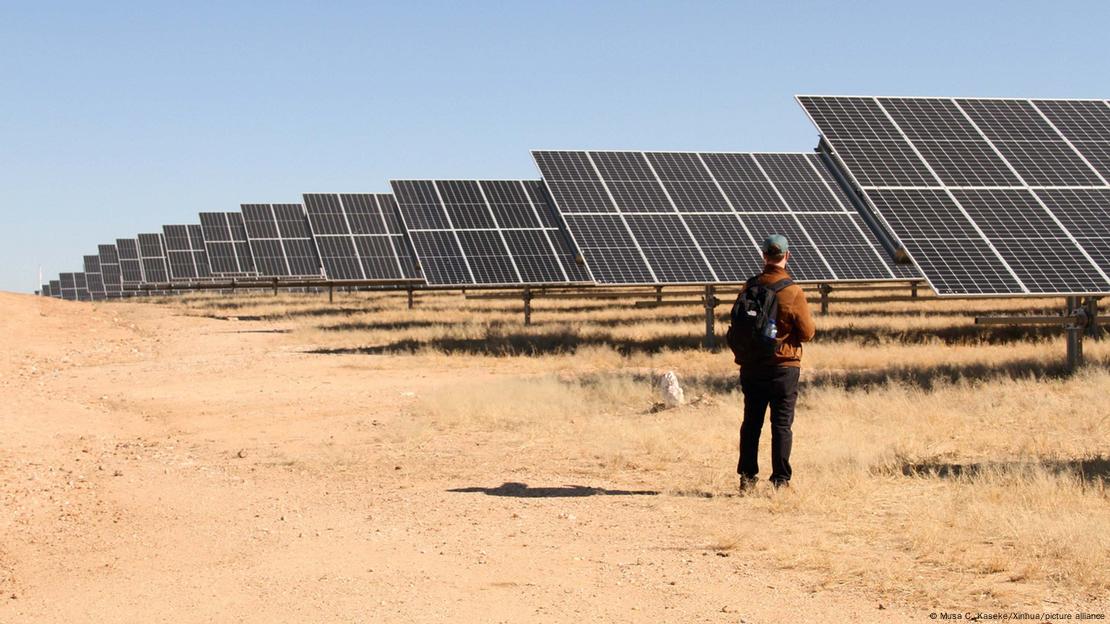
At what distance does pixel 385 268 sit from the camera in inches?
1700

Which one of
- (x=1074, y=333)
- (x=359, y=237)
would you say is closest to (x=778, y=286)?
(x=1074, y=333)

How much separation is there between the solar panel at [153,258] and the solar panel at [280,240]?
13.1 metres

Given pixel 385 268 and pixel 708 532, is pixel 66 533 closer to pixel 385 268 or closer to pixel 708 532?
pixel 708 532

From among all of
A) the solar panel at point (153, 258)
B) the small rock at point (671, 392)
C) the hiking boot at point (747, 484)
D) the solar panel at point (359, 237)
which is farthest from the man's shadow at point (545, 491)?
the solar panel at point (153, 258)

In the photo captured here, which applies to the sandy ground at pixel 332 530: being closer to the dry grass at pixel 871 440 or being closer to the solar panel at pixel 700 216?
the dry grass at pixel 871 440

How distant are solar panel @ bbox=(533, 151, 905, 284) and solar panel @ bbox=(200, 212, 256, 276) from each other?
114ft

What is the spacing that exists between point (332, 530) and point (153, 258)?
6778cm

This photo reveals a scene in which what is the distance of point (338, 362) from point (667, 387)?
31.4 ft

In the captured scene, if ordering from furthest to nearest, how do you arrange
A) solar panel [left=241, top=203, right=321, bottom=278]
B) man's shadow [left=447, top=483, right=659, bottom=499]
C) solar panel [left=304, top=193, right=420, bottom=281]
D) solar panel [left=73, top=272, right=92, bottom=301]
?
1. solar panel [left=73, top=272, right=92, bottom=301]
2. solar panel [left=241, top=203, right=321, bottom=278]
3. solar panel [left=304, top=193, right=420, bottom=281]
4. man's shadow [left=447, top=483, right=659, bottom=499]

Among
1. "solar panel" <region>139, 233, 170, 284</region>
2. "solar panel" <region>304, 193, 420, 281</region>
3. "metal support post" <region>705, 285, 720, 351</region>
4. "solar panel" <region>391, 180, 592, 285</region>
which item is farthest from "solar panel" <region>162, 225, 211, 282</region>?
"metal support post" <region>705, 285, 720, 351</region>

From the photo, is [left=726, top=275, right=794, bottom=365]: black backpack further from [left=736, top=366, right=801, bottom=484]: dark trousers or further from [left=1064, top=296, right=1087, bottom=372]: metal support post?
[left=1064, top=296, right=1087, bottom=372]: metal support post

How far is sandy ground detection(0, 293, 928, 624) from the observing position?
664cm

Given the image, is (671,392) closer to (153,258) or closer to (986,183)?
(986,183)

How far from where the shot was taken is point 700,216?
2528 cm
